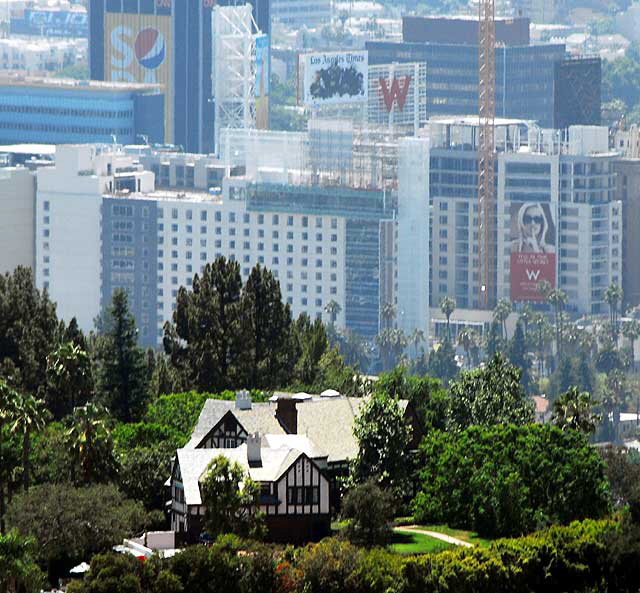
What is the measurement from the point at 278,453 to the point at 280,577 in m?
10.4

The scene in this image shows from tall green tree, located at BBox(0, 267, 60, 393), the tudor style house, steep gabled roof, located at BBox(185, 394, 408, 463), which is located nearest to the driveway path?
the tudor style house

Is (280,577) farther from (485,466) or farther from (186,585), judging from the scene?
(485,466)

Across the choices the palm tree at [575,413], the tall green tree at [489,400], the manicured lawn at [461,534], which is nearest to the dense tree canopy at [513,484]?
the manicured lawn at [461,534]

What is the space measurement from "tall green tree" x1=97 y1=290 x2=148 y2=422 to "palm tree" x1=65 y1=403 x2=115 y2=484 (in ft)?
57.2

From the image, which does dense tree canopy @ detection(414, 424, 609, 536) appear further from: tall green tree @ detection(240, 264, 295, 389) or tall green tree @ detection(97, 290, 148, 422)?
tall green tree @ detection(240, 264, 295, 389)

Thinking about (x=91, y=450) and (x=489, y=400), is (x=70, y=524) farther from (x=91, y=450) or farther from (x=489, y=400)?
(x=489, y=400)

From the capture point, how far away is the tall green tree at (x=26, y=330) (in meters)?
149

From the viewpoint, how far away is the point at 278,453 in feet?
400

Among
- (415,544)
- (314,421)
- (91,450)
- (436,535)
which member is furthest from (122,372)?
(415,544)

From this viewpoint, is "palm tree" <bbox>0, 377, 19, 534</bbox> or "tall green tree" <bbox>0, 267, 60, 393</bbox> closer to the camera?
"palm tree" <bbox>0, 377, 19, 534</bbox>

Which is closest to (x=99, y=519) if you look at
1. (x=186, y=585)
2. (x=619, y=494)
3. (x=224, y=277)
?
(x=186, y=585)

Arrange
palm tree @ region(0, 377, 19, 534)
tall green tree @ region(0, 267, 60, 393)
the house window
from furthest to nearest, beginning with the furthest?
1. tall green tree @ region(0, 267, 60, 393)
2. palm tree @ region(0, 377, 19, 534)
3. the house window

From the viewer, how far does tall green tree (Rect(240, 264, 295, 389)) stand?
15738 centimetres

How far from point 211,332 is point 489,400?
2759 centimetres
